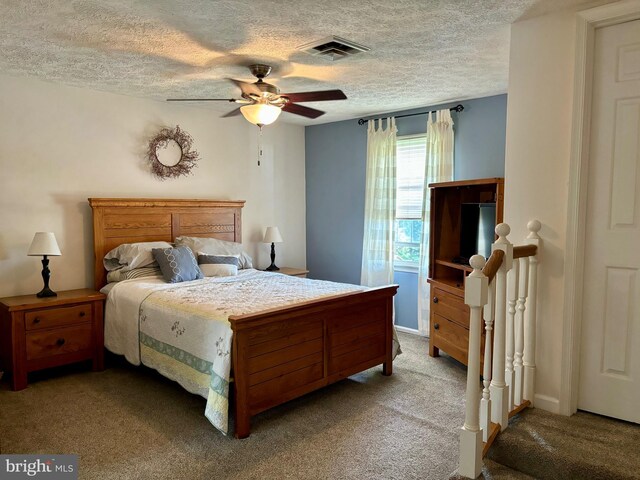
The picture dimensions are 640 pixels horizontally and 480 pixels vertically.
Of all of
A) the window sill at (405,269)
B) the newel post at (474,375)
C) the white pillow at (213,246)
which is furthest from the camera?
the window sill at (405,269)

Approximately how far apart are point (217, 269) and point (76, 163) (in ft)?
5.17

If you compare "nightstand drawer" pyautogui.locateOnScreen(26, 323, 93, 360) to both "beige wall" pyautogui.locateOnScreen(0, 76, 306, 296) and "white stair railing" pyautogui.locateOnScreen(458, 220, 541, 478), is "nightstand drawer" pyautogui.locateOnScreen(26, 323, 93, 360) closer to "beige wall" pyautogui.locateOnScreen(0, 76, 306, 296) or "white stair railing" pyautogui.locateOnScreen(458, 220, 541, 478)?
"beige wall" pyautogui.locateOnScreen(0, 76, 306, 296)

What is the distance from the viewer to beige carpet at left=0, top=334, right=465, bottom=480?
7.93ft

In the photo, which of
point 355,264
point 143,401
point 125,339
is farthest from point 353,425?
point 355,264

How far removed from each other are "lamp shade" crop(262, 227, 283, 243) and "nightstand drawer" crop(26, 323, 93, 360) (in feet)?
7.04

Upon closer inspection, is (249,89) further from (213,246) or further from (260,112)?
(213,246)

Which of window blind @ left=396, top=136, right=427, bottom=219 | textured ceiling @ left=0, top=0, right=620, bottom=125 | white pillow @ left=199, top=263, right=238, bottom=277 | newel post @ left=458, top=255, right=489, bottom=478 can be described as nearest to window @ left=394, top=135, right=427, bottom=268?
window blind @ left=396, top=136, right=427, bottom=219

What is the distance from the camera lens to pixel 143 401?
128 inches

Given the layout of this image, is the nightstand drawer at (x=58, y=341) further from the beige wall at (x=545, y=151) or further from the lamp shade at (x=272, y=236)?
the beige wall at (x=545, y=151)

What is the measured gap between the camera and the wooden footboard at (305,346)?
2719mm

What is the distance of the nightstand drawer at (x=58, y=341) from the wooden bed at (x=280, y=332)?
54cm

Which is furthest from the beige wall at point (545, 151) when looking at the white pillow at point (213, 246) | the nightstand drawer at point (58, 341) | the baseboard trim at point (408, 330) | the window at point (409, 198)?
the nightstand drawer at point (58, 341)

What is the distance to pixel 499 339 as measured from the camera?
2275mm

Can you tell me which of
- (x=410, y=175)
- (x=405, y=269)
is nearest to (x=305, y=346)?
(x=405, y=269)
